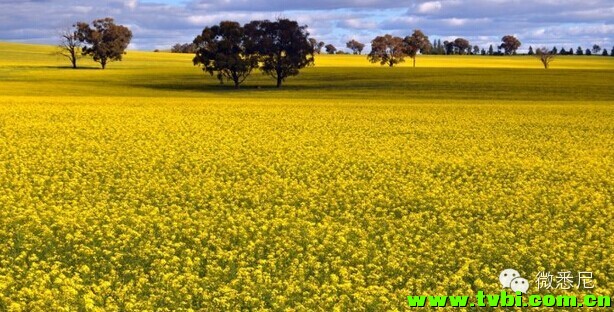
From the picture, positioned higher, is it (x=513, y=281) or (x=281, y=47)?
(x=281, y=47)

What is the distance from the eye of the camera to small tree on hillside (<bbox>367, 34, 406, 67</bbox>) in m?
138

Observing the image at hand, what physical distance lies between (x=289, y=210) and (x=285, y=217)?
29.9 inches

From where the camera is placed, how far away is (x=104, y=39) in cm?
11869

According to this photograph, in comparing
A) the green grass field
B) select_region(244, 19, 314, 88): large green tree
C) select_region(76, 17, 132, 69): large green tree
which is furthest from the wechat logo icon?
select_region(76, 17, 132, 69): large green tree

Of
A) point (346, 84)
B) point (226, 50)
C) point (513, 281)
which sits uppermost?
point (226, 50)

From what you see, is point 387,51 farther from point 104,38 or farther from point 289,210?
point 289,210

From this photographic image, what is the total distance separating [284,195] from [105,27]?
110 m

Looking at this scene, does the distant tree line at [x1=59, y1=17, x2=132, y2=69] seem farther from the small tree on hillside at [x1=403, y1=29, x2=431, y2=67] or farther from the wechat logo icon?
the wechat logo icon

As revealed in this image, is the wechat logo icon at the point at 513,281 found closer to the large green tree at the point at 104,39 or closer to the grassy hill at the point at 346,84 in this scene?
the grassy hill at the point at 346,84

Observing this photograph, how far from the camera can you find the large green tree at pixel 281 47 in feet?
258

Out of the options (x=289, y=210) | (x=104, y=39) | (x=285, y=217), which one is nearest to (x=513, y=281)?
(x=285, y=217)

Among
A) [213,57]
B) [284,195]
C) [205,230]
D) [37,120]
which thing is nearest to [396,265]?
[205,230]

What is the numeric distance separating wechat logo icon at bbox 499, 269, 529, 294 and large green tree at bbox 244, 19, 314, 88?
68.2 meters

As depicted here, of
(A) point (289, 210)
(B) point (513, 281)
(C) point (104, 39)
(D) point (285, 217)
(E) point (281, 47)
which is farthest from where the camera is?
(C) point (104, 39)
